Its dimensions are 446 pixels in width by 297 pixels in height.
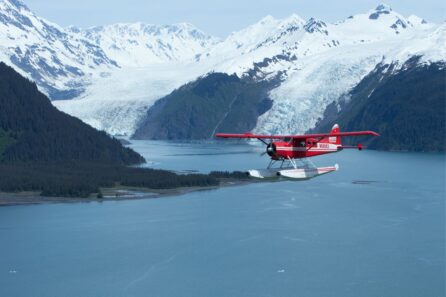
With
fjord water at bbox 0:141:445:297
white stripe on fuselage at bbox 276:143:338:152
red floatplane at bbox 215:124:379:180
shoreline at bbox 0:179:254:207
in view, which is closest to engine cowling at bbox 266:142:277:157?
red floatplane at bbox 215:124:379:180

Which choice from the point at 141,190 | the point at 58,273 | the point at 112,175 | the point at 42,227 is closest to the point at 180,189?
the point at 141,190

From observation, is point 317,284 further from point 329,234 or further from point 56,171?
point 56,171

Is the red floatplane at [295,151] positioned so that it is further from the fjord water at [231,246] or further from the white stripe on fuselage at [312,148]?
the fjord water at [231,246]

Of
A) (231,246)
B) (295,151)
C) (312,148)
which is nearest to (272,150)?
(295,151)

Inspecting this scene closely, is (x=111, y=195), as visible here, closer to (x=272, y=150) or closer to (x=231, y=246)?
(x=231, y=246)

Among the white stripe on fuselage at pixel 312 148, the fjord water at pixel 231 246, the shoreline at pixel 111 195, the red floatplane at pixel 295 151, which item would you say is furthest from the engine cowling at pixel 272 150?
the shoreline at pixel 111 195

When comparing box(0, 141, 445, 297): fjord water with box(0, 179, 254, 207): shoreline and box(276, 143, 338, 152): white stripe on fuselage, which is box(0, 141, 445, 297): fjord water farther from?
box(276, 143, 338, 152): white stripe on fuselage
